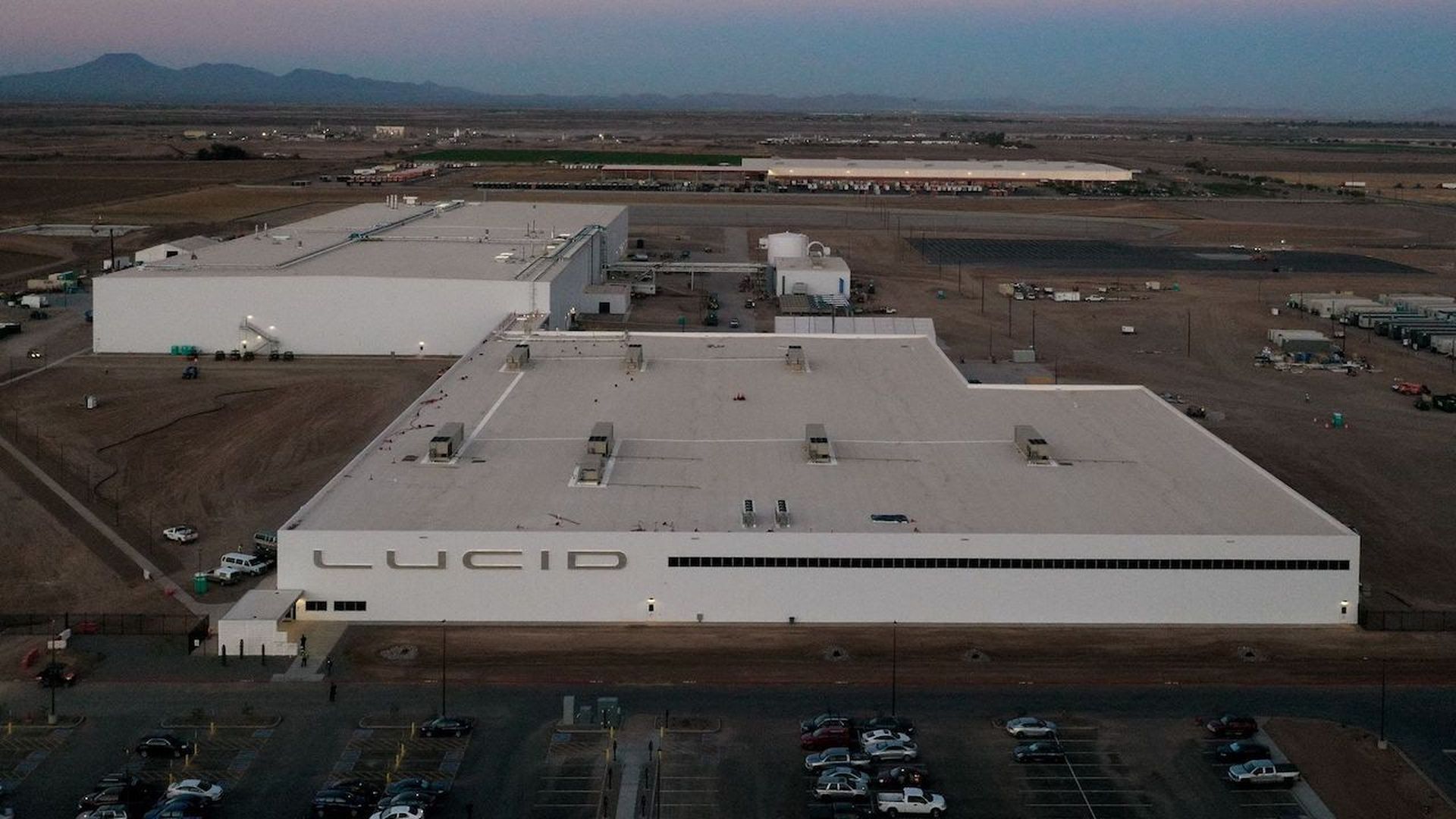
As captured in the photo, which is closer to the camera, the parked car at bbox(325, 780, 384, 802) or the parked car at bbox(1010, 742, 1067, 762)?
the parked car at bbox(325, 780, 384, 802)

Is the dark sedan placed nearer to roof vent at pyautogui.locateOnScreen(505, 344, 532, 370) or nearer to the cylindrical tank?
roof vent at pyautogui.locateOnScreen(505, 344, 532, 370)

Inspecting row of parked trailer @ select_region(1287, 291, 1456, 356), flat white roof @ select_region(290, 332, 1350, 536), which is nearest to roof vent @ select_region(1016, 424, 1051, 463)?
flat white roof @ select_region(290, 332, 1350, 536)

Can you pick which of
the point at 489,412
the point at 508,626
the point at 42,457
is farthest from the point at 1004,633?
the point at 42,457

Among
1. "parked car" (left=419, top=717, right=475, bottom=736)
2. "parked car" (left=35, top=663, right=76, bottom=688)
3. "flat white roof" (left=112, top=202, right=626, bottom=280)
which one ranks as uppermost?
"flat white roof" (left=112, top=202, right=626, bottom=280)

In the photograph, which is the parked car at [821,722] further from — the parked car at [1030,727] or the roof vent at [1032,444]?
the roof vent at [1032,444]

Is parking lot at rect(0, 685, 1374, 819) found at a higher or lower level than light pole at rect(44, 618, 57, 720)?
lower

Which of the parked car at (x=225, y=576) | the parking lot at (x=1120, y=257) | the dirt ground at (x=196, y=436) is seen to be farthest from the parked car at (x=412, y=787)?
the parking lot at (x=1120, y=257)
